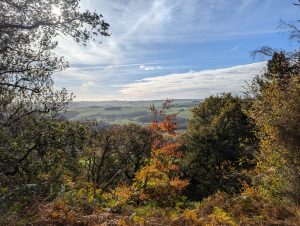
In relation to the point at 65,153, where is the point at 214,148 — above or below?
below

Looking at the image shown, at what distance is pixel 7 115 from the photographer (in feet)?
56.1

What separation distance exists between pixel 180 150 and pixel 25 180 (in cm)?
3481

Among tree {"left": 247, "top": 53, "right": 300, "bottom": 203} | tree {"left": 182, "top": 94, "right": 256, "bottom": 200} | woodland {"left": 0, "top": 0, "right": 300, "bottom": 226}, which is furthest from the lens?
tree {"left": 182, "top": 94, "right": 256, "bottom": 200}

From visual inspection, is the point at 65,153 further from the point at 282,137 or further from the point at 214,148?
the point at 214,148

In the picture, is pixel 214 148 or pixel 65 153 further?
pixel 214 148

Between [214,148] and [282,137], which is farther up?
A: [282,137]

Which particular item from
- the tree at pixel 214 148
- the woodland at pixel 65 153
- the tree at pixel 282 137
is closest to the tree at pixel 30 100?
the woodland at pixel 65 153

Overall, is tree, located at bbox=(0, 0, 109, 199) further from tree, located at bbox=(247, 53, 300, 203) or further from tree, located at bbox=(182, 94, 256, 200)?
tree, located at bbox=(182, 94, 256, 200)

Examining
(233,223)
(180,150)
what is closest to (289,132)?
(233,223)

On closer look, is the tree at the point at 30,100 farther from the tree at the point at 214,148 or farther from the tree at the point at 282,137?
the tree at the point at 214,148

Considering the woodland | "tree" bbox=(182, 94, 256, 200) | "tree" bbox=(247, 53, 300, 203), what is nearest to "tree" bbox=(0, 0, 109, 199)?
the woodland

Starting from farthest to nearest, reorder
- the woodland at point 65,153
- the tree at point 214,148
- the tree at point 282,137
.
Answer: the tree at point 214,148 < the tree at point 282,137 < the woodland at point 65,153

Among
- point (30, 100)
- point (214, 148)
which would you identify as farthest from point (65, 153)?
point (214, 148)

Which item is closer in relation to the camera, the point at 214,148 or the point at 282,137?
the point at 282,137
